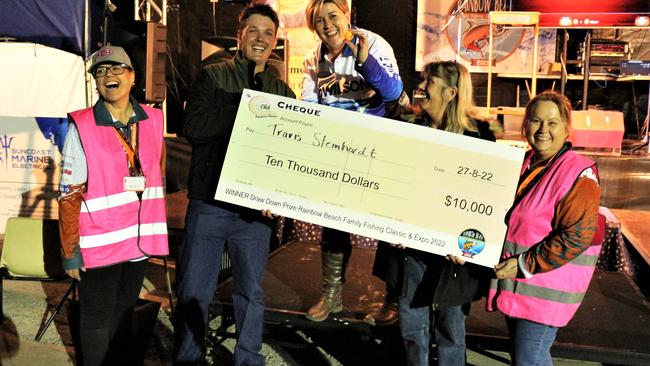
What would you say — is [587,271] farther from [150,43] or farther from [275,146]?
[150,43]

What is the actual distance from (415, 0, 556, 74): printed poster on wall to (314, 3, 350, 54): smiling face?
20.9 ft

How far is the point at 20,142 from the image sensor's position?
5.98m

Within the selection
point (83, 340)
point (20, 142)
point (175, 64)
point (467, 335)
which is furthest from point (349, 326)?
point (175, 64)

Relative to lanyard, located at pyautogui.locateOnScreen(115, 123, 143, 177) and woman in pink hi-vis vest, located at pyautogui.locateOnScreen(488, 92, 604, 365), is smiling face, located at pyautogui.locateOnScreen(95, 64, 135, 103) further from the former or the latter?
woman in pink hi-vis vest, located at pyautogui.locateOnScreen(488, 92, 604, 365)

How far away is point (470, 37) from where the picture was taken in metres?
9.21

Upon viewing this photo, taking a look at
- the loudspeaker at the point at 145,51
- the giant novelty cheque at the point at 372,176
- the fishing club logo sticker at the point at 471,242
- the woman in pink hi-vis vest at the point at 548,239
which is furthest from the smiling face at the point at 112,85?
the loudspeaker at the point at 145,51

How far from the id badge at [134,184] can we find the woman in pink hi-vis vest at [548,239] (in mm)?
1585

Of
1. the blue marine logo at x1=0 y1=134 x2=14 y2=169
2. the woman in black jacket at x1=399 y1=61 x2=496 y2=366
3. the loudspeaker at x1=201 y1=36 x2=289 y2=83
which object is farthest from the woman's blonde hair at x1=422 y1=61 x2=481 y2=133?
the loudspeaker at x1=201 y1=36 x2=289 y2=83

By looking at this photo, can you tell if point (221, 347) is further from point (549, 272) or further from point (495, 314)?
point (549, 272)

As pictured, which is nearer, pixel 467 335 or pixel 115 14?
pixel 467 335

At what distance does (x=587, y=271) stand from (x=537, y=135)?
56 cm

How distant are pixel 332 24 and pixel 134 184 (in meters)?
1.19

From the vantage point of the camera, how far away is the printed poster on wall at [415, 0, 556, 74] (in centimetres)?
908

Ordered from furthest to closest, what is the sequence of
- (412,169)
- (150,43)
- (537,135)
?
(150,43) → (412,169) → (537,135)
